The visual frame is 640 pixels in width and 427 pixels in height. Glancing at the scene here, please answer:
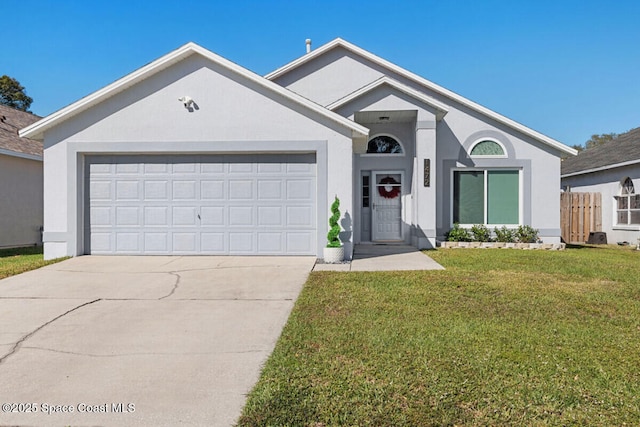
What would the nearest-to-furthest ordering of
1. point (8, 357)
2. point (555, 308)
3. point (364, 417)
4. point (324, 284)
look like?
point (364, 417) → point (8, 357) → point (555, 308) → point (324, 284)

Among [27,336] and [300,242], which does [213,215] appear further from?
[27,336]

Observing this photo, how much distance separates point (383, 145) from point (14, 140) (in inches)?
510

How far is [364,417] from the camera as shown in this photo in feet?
8.91

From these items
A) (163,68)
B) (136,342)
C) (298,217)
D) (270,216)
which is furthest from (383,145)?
(136,342)

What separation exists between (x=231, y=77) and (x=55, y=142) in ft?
15.6

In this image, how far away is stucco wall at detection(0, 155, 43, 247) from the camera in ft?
41.4

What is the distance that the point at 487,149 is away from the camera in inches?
515

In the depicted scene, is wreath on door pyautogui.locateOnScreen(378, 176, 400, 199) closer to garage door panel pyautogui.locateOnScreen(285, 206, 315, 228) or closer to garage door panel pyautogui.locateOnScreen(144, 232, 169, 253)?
garage door panel pyautogui.locateOnScreen(285, 206, 315, 228)

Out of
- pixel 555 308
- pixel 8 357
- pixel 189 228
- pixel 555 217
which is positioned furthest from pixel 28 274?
pixel 555 217

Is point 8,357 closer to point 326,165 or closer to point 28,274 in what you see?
point 28,274

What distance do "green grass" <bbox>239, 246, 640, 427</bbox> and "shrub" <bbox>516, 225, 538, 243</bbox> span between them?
588 cm

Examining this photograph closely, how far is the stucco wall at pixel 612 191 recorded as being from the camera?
14414 mm

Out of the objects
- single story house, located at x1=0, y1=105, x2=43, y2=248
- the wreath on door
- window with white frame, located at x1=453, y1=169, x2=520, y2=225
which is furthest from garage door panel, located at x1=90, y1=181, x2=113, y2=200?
window with white frame, located at x1=453, y1=169, x2=520, y2=225

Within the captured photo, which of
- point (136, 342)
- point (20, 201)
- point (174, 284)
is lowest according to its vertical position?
point (136, 342)
